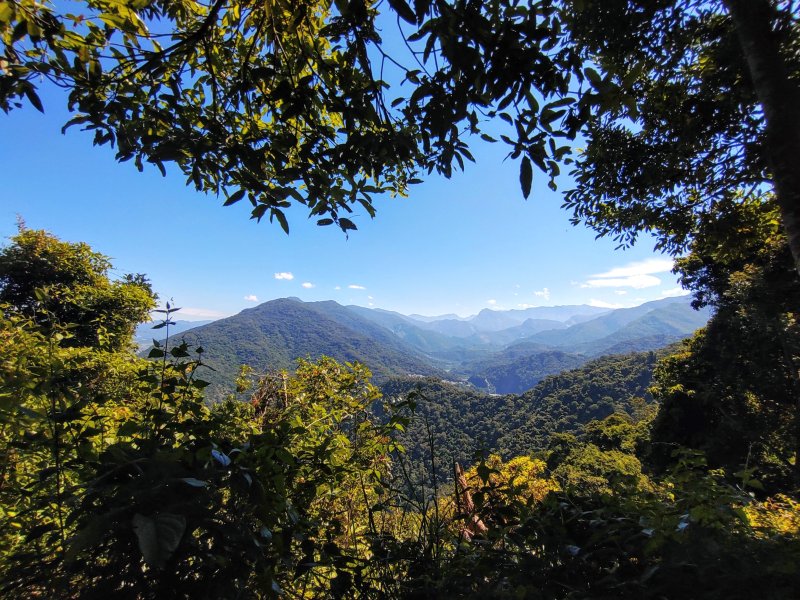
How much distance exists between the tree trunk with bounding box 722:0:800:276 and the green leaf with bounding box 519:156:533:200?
2.28m

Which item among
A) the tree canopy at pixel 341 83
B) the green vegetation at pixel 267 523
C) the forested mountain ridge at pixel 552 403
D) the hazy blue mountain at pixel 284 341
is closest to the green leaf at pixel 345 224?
the tree canopy at pixel 341 83

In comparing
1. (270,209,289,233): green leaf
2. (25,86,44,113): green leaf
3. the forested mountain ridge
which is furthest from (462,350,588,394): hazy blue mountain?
(25,86,44,113): green leaf

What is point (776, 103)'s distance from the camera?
2.37 metres

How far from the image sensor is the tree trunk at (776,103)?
2273mm

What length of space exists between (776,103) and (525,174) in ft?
8.24

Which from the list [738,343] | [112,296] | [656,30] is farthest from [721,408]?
[112,296]

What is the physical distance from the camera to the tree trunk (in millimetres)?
2273

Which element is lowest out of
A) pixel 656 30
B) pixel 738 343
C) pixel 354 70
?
pixel 738 343

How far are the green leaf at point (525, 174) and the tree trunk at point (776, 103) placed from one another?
7.46 ft

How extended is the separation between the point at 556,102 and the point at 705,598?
1771 mm

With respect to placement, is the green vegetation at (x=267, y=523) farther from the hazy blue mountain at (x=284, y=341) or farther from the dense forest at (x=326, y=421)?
the hazy blue mountain at (x=284, y=341)

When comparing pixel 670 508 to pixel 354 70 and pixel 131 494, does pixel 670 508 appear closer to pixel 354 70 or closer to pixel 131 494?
pixel 131 494

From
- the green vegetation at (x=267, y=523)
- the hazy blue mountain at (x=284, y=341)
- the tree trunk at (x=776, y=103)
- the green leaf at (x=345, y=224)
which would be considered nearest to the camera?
the green vegetation at (x=267, y=523)

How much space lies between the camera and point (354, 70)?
7.30 feet
